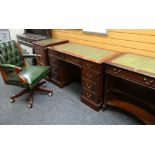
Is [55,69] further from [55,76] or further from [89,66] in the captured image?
[89,66]

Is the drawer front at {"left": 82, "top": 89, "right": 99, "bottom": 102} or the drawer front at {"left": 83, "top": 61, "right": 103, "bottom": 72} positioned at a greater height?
the drawer front at {"left": 83, "top": 61, "right": 103, "bottom": 72}

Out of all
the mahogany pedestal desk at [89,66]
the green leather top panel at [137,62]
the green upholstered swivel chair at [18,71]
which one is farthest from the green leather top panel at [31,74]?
the green leather top panel at [137,62]

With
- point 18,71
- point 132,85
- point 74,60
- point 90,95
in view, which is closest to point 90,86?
point 90,95

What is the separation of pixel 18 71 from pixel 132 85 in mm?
1563

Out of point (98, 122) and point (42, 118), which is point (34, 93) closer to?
point (42, 118)

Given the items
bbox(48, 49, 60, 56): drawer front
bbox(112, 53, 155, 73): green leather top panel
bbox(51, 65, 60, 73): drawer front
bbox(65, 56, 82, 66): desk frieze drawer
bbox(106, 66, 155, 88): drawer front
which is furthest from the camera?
bbox(51, 65, 60, 73): drawer front

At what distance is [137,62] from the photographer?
1.63 meters

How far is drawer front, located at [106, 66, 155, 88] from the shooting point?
137 cm

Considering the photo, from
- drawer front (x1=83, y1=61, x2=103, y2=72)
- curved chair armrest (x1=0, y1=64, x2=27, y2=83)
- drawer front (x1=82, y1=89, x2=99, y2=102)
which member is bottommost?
drawer front (x1=82, y1=89, x2=99, y2=102)

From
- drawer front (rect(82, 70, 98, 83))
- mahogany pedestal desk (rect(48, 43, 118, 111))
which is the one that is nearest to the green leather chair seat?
mahogany pedestal desk (rect(48, 43, 118, 111))

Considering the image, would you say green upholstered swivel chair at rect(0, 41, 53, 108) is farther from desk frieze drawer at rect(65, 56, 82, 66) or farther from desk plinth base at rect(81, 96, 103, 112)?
desk plinth base at rect(81, 96, 103, 112)

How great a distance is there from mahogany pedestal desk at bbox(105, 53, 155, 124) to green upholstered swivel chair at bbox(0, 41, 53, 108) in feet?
3.35

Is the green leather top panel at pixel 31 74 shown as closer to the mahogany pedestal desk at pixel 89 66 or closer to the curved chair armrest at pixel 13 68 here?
the curved chair armrest at pixel 13 68

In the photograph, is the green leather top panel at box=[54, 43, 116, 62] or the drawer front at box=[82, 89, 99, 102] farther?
the drawer front at box=[82, 89, 99, 102]
